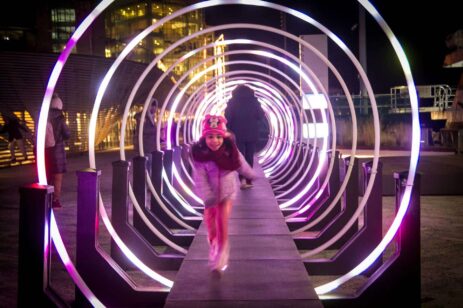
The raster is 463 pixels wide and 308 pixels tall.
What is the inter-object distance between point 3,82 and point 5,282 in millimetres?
17656

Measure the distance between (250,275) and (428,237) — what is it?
363cm

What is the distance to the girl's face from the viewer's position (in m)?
5.55

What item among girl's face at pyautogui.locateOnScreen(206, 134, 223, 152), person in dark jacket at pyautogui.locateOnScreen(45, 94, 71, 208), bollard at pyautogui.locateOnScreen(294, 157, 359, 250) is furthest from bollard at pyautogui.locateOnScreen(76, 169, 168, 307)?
person in dark jacket at pyautogui.locateOnScreen(45, 94, 71, 208)

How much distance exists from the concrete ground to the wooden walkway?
0.61m

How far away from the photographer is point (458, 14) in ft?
90.1

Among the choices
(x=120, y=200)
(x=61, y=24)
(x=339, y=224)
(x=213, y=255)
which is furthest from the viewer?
(x=61, y=24)

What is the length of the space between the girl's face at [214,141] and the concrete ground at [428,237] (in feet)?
5.49

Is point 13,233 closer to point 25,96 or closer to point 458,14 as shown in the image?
point 25,96

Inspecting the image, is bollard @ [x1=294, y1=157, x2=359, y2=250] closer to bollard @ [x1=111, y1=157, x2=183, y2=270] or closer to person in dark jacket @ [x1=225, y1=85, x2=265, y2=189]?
bollard @ [x1=111, y1=157, x2=183, y2=270]

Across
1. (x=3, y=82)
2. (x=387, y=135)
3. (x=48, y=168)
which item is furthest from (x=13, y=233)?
(x=387, y=135)

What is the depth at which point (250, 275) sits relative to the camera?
207 inches

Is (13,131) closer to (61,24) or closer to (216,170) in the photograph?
(216,170)

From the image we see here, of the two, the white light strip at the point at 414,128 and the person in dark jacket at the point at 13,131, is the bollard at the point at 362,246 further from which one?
the person in dark jacket at the point at 13,131

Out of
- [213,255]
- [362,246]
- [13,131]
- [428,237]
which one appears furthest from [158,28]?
[213,255]
